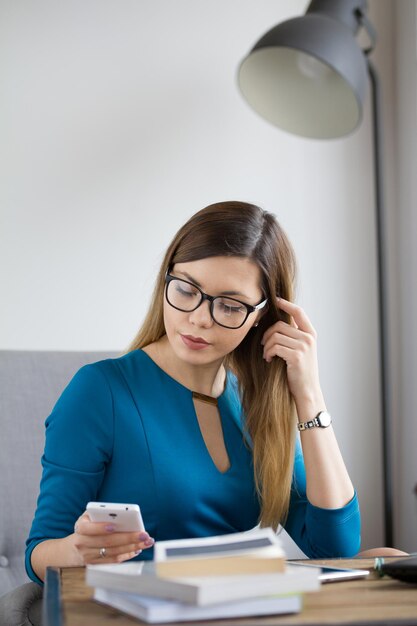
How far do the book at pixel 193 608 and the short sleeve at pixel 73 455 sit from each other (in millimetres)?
473

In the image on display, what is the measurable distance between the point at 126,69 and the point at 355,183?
0.76 meters

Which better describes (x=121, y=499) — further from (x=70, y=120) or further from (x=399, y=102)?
(x=399, y=102)

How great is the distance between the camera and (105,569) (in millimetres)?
877

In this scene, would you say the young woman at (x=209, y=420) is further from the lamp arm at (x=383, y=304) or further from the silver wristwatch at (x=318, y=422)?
the lamp arm at (x=383, y=304)

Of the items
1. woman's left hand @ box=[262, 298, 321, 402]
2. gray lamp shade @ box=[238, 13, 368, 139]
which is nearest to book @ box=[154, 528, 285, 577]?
woman's left hand @ box=[262, 298, 321, 402]

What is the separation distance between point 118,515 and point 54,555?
27 cm

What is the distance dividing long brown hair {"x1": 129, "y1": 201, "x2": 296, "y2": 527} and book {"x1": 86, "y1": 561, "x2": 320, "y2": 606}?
64cm

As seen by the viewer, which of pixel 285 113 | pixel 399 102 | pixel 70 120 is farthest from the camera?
pixel 399 102

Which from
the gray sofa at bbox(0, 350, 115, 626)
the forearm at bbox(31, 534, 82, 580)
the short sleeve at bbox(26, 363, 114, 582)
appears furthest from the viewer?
the gray sofa at bbox(0, 350, 115, 626)

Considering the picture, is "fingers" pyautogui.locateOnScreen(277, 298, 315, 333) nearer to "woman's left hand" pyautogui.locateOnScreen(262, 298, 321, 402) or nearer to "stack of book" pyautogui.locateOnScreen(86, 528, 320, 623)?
"woman's left hand" pyautogui.locateOnScreen(262, 298, 321, 402)

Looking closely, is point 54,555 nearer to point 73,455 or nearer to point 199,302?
point 73,455

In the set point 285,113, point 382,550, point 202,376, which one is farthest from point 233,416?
point 285,113

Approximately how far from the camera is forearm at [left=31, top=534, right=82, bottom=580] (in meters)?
1.18

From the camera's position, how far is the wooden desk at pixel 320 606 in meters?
0.83
